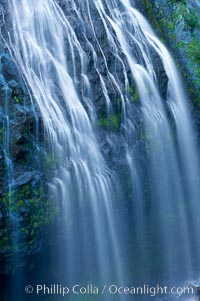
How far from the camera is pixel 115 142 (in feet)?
29.8

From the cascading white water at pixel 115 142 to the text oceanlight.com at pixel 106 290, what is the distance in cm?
24

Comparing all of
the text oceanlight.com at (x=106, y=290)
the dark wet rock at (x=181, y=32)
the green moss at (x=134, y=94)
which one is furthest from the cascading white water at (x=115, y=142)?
the dark wet rock at (x=181, y=32)

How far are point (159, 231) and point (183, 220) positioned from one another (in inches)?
46.0

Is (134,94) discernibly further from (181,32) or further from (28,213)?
(181,32)

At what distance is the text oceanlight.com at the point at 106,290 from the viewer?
26.7 feet

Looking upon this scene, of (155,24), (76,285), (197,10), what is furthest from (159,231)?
(197,10)

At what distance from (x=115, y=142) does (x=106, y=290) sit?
343 cm

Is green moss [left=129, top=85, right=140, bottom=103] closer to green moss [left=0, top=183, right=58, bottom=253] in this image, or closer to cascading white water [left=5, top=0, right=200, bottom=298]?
cascading white water [left=5, top=0, right=200, bottom=298]

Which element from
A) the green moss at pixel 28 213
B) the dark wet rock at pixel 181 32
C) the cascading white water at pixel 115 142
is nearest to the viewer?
the green moss at pixel 28 213

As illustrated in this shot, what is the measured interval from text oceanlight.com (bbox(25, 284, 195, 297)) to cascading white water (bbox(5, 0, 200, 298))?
0.24 metres

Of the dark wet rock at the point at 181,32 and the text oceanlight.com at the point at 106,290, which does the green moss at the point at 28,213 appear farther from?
the dark wet rock at the point at 181,32

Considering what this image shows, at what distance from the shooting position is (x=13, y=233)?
713 cm

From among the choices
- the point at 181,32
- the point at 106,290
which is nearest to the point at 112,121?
the point at 106,290

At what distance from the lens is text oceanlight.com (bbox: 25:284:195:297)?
8148 mm
